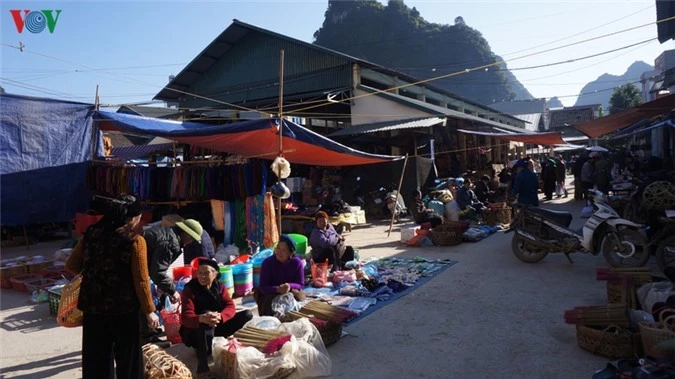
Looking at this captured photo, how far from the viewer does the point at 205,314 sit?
3.39 meters

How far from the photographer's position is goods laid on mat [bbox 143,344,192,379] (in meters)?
2.97

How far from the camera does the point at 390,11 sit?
42.4 meters

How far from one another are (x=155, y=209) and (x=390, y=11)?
130 feet

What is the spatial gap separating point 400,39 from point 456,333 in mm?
42177

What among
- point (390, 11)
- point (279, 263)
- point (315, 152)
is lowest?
point (279, 263)

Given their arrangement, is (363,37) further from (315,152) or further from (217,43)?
(315,152)

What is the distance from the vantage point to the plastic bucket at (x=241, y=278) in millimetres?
5586

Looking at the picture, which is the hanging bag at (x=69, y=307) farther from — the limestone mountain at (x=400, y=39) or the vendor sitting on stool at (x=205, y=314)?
the limestone mountain at (x=400, y=39)

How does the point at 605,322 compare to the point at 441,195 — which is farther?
the point at 441,195

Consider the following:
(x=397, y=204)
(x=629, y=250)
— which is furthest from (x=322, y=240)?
(x=397, y=204)

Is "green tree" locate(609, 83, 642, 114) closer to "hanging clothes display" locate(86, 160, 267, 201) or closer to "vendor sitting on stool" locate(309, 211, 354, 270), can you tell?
"vendor sitting on stool" locate(309, 211, 354, 270)

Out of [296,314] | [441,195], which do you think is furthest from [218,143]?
[441,195]

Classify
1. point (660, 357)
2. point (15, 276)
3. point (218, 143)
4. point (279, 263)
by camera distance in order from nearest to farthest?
point (660, 357) < point (279, 263) < point (15, 276) < point (218, 143)

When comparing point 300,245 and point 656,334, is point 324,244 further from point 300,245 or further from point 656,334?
point 656,334
